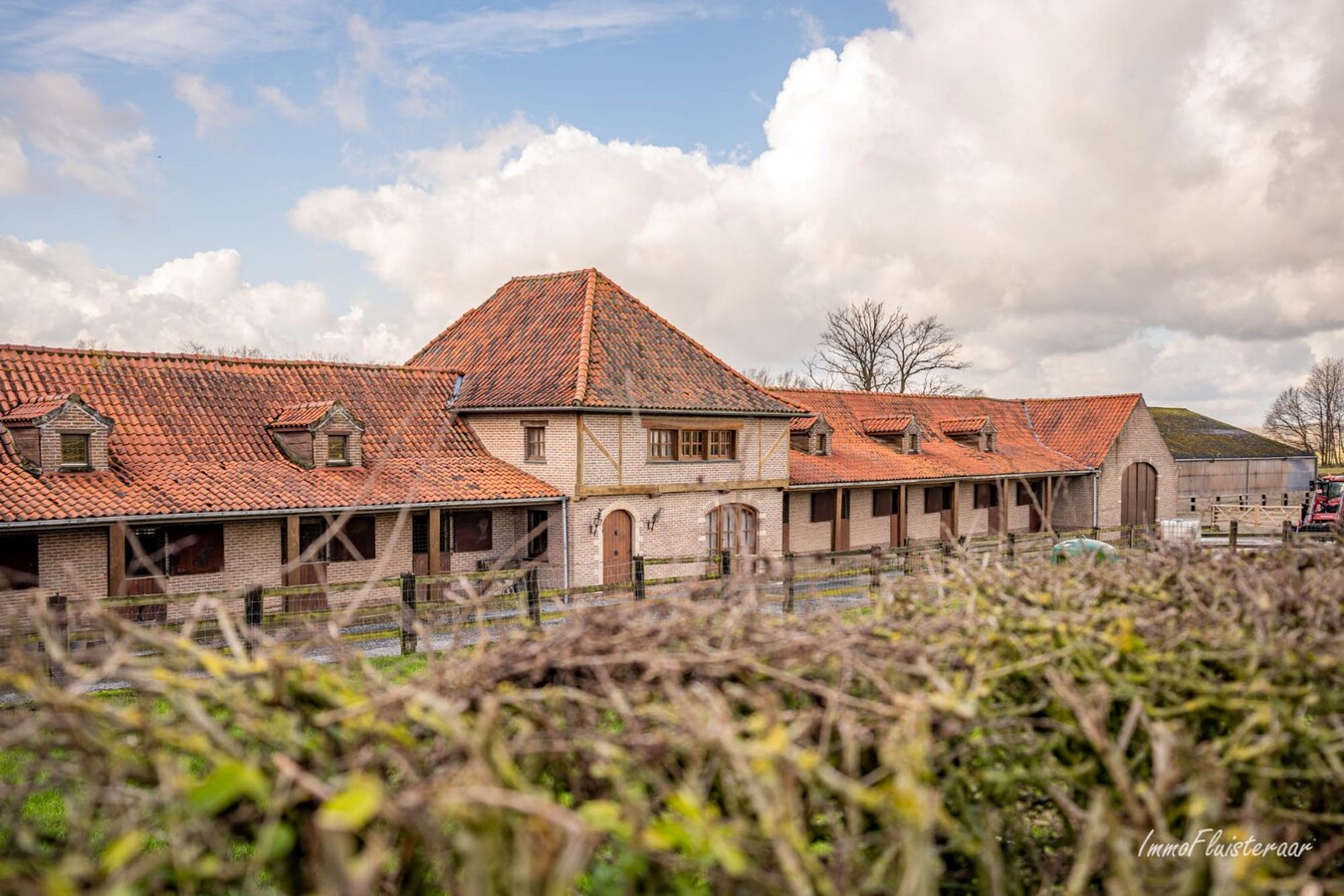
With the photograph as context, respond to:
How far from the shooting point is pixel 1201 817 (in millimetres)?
2678

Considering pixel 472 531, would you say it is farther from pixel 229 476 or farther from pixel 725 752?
pixel 725 752

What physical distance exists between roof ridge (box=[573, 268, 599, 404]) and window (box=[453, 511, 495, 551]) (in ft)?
10.6

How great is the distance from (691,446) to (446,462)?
5386 millimetres

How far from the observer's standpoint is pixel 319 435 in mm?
18875

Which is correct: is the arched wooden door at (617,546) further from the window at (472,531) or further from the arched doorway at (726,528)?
the window at (472,531)

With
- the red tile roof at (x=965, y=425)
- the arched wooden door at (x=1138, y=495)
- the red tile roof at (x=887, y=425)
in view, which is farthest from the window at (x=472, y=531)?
the arched wooden door at (x=1138, y=495)

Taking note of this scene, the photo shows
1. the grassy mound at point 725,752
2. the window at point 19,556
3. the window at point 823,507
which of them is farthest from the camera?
the window at point 823,507

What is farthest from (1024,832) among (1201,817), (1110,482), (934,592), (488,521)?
(1110,482)

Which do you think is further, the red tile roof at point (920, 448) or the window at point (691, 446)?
the red tile roof at point (920, 448)

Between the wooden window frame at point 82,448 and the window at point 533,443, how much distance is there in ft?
26.1

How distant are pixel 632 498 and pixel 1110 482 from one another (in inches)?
804

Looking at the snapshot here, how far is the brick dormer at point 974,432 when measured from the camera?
3203cm

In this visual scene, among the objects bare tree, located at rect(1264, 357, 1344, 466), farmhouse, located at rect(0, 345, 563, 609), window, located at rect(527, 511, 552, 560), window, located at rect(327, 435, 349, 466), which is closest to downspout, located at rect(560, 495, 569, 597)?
farmhouse, located at rect(0, 345, 563, 609)

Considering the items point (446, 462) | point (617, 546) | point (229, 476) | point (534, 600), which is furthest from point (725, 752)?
point (446, 462)
